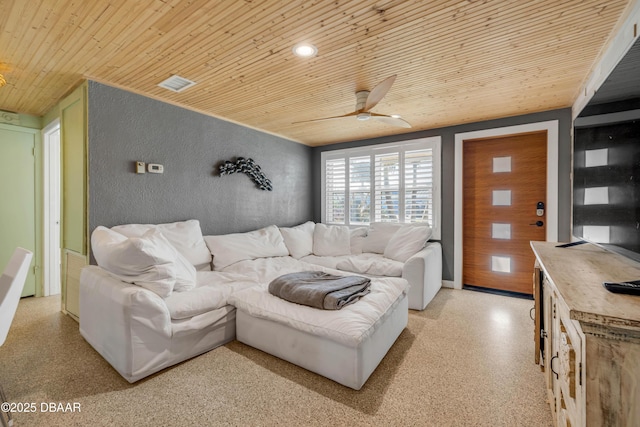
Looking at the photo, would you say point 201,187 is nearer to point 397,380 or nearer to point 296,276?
point 296,276

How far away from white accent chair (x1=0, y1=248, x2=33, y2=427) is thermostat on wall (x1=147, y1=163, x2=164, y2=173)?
1451 millimetres

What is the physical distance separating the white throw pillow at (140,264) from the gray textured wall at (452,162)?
11.5 feet

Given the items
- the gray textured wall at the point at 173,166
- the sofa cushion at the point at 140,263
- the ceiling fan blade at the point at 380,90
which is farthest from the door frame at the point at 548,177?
the sofa cushion at the point at 140,263

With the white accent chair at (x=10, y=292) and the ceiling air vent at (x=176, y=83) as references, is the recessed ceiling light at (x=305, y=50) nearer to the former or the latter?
the ceiling air vent at (x=176, y=83)

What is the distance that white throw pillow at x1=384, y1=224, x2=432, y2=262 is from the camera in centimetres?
364

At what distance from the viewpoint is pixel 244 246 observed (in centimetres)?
346

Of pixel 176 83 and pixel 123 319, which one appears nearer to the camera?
pixel 123 319

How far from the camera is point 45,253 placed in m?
3.67

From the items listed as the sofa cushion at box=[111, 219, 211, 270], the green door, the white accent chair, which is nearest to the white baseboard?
the sofa cushion at box=[111, 219, 211, 270]

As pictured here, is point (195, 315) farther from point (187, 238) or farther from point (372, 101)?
point (372, 101)

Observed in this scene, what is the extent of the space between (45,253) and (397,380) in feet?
14.6

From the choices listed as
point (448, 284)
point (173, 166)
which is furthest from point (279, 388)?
point (448, 284)

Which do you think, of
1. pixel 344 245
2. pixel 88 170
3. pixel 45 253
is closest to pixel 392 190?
pixel 344 245

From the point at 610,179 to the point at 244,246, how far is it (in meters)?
3.17
